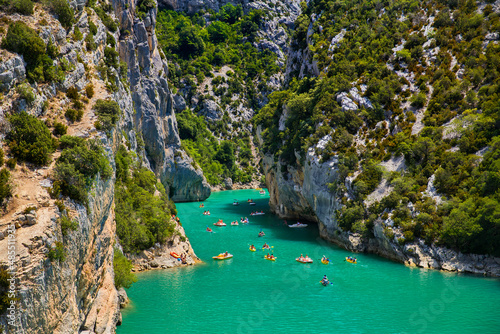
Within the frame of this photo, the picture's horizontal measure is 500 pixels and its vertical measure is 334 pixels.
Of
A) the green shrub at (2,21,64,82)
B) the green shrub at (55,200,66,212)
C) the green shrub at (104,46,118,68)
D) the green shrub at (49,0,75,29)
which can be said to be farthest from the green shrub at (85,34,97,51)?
the green shrub at (55,200,66,212)

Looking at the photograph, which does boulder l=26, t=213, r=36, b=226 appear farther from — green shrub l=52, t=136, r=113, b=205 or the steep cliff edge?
green shrub l=52, t=136, r=113, b=205

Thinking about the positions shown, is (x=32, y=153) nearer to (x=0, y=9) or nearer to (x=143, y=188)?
→ (x=0, y=9)

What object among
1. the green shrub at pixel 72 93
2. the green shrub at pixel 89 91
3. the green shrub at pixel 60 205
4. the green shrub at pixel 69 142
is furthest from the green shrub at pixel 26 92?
the green shrub at pixel 60 205

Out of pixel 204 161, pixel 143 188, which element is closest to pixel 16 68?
pixel 143 188

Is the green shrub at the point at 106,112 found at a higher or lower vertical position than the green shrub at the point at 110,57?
lower

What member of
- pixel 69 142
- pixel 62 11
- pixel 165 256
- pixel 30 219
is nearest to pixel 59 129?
pixel 69 142

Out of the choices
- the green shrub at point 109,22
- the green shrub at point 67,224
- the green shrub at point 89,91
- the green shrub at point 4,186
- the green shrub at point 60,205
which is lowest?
the green shrub at point 67,224

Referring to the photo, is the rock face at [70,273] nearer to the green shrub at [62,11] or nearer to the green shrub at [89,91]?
the green shrub at [89,91]
